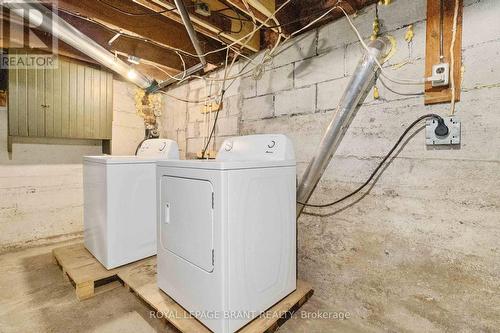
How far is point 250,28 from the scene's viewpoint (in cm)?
208

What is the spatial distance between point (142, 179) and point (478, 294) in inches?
86.5

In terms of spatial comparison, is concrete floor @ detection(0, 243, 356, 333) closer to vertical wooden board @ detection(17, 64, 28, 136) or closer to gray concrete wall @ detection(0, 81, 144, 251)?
gray concrete wall @ detection(0, 81, 144, 251)

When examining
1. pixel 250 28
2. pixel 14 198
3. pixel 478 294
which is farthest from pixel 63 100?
pixel 478 294

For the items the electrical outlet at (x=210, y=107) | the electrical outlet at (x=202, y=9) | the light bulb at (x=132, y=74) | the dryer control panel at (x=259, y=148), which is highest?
the electrical outlet at (x=202, y=9)

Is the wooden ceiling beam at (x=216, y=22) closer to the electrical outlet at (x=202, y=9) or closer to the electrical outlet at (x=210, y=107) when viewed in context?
the electrical outlet at (x=202, y=9)

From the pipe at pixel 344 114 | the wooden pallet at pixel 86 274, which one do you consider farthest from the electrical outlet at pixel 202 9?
the wooden pallet at pixel 86 274

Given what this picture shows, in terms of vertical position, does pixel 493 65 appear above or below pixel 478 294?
above

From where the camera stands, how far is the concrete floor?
144 cm

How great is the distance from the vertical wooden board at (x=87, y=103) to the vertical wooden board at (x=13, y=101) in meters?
0.55

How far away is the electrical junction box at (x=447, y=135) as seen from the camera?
1.22 metres

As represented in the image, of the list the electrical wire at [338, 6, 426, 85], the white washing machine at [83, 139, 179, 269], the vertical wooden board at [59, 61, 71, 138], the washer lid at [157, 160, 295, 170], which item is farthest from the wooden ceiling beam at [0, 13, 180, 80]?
the electrical wire at [338, 6, 426, 85]

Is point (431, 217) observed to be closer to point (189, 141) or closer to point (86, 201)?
point (189, 141)

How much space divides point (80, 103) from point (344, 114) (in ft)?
8.97

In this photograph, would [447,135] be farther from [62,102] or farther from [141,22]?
[62,102]
